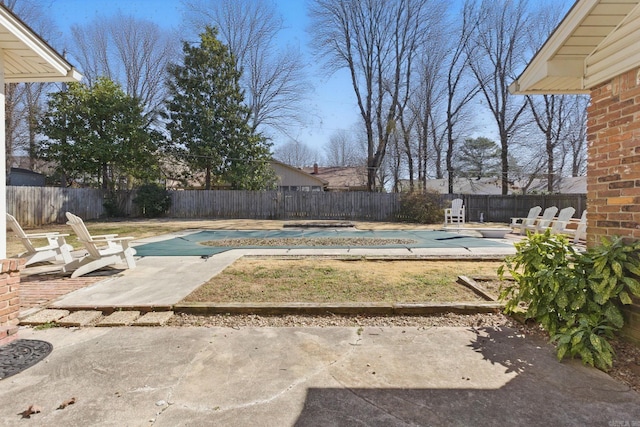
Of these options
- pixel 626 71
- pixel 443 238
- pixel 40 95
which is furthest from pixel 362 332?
pixel 40 95

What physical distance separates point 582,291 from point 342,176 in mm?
33225

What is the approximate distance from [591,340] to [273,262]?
15.6 ft

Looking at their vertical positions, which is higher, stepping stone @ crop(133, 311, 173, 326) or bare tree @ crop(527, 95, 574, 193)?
bare tree @ crop(527, 95, 574, 193)

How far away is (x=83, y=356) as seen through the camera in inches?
102

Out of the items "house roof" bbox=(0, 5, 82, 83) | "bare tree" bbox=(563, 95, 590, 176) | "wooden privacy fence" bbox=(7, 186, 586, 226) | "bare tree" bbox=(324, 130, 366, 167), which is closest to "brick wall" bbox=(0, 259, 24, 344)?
"house roof" bbox=(0, 5, 82, 83)

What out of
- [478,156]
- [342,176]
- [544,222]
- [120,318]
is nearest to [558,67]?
[120,318]

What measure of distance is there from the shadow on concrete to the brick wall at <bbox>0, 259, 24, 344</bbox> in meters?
2.73

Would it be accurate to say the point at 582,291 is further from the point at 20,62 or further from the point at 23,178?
the point at 23,178

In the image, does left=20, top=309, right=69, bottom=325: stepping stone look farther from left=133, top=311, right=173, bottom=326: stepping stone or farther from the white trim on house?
left=133, top=311, right=173, bottom=326: stepping stone

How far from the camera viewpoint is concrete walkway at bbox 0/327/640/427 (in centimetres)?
188

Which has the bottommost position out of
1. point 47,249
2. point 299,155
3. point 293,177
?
point 47,249

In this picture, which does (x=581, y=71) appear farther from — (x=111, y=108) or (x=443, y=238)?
(x=111, y=108)

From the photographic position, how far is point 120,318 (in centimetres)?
335

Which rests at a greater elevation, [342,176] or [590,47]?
[342,176]
